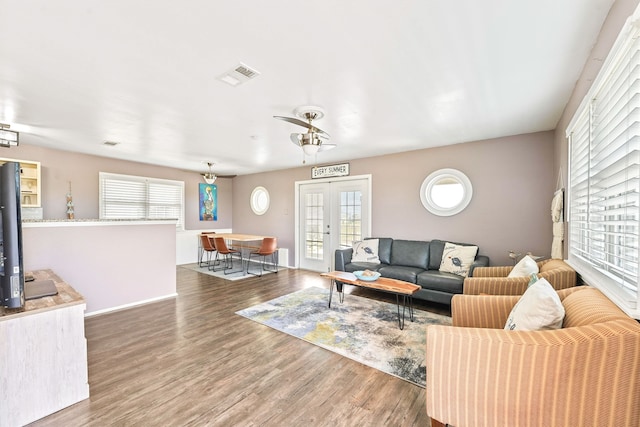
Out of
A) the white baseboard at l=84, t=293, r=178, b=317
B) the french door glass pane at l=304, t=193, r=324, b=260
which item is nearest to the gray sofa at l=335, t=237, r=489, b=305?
the french door glass pane at l=304, t=193, r=324, b=260

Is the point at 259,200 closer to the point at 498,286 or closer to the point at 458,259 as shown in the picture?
the point at 458,259

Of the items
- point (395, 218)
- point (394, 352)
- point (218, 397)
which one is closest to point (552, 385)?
point (394, 352)

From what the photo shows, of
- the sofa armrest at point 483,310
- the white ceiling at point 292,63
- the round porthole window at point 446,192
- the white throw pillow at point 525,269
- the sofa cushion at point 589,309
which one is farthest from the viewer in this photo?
the round porthole window at point 446,192

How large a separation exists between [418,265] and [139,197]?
20.2 feet

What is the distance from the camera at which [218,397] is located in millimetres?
1937

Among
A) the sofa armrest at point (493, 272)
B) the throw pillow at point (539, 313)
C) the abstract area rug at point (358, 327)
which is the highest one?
the throw pillow at point (539, 313)

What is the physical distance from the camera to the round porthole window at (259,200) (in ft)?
24.7

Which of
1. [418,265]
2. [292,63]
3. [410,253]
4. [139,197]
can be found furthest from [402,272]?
[139,197]

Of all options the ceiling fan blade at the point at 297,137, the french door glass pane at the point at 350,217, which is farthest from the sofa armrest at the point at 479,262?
the ceiling fan blade at the point at 297,137

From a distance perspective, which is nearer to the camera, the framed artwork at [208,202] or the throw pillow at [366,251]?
the throw pillow at [366,251]

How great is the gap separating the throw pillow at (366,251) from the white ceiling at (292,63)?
2.08 metres

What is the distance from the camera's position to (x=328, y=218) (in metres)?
6.14

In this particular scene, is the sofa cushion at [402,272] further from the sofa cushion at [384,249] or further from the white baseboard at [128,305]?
the white baseboard at [128,305]

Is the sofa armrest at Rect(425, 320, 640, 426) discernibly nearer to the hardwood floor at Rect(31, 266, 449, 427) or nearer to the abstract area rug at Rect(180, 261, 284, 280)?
the hardwood floor at Rect(31, 266, 449, 427)
